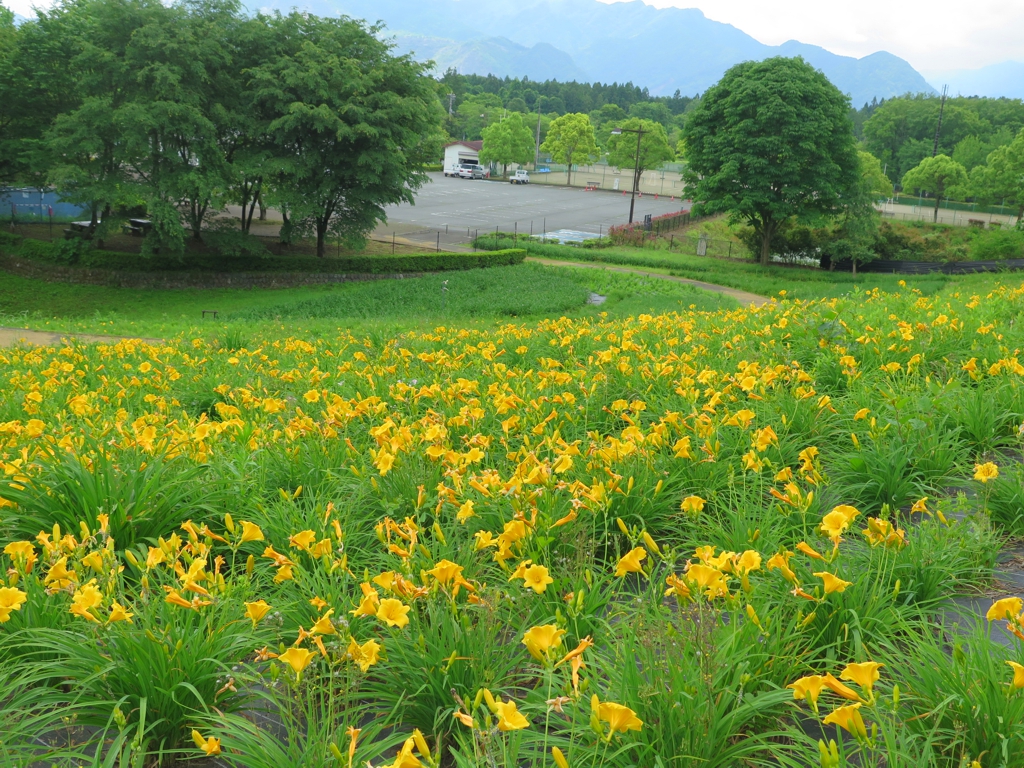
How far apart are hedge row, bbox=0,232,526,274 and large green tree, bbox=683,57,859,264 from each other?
502 inches

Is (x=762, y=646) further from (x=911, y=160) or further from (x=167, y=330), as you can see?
(x=911, y=160)

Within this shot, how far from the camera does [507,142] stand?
8375 cm

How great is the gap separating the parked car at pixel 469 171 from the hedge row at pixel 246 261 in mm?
50358

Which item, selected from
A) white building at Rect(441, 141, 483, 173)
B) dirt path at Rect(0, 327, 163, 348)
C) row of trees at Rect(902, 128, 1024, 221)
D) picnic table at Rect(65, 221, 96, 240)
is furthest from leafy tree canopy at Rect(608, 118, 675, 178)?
dirt path at Rect(0, 327, 163, 348)

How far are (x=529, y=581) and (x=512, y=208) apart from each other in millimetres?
62097

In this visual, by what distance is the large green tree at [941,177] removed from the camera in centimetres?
7075

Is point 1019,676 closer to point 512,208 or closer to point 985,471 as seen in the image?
point 985,471

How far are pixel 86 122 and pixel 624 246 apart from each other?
102 ft

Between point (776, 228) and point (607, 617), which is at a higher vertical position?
point (776, 228)

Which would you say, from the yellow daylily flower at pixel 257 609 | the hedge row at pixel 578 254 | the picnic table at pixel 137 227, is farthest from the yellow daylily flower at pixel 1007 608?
the hedge row at pixel 578 254

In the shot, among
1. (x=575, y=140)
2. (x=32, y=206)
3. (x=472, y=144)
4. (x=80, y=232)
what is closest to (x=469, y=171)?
(x=472, y=144)

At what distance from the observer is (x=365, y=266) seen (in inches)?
1318

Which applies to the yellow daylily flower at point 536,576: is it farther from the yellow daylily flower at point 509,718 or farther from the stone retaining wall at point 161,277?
the stone retaining wall at point 161,277

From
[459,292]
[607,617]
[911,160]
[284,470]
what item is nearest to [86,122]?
[459,292]
